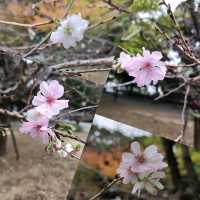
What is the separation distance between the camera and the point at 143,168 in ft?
3.08

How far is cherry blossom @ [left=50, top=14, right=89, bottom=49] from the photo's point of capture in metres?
0.91

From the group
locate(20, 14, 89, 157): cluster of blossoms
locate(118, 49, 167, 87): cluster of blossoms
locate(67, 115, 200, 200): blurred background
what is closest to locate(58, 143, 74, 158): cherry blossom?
locate(20, 14, 89, 157): cluster of blossoms

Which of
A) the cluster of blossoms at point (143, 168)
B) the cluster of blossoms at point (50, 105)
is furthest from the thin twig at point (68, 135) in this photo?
the cluster of blossoms at point (143, 168)

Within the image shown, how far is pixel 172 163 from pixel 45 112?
0.38 metres

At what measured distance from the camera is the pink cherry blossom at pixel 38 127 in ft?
2.84

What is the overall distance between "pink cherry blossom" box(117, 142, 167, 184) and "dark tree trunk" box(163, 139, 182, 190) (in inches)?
Result: 1.2

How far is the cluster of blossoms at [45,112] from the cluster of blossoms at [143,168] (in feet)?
0.60

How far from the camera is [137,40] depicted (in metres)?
1.15

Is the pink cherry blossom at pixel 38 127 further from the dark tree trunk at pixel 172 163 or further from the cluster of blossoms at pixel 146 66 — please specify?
the dark tree trunk at pixel 172 163

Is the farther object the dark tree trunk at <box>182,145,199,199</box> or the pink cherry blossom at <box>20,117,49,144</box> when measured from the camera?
the dark tree trunk at <box>182,145,199,199</box>

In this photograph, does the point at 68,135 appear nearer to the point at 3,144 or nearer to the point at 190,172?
the point at 3,144

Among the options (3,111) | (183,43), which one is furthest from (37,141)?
(183,43)

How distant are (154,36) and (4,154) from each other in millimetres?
540

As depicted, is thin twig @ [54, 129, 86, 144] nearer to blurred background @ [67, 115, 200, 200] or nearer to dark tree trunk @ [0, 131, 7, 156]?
blurred background @ [67, 115, 200, 200]
